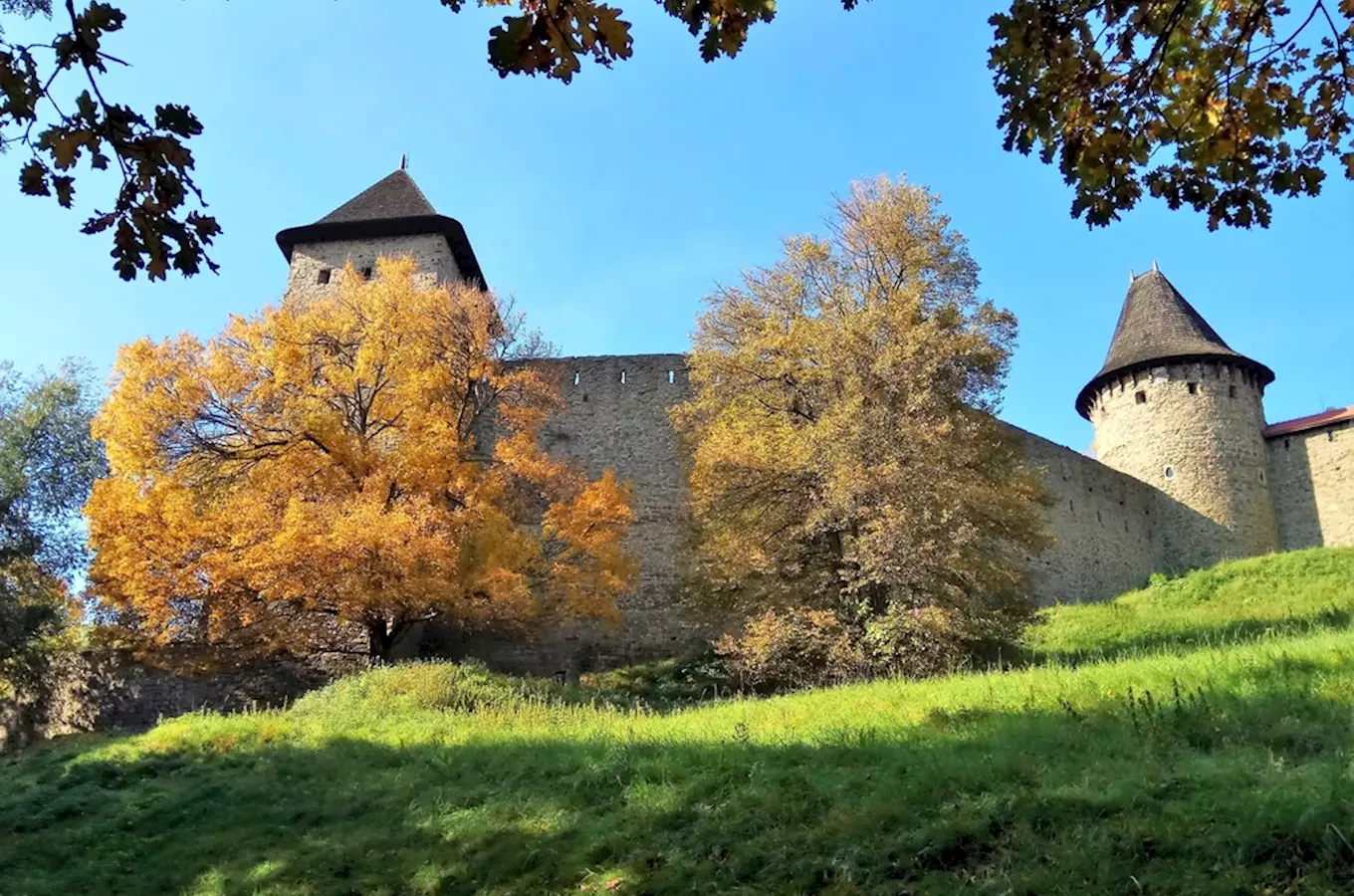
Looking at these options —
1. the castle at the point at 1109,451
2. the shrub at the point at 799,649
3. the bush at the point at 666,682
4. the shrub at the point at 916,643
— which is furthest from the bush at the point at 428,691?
the castle at the point at 1109,451

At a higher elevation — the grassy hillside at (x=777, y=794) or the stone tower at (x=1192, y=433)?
the stone tower at (x=1192, y=433)

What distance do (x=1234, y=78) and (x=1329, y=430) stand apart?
27.2 metres

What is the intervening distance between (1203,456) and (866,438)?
17823 millimetres

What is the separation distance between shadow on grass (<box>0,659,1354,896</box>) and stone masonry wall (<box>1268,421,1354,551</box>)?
22.8m

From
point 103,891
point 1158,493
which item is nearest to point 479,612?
point 103,891

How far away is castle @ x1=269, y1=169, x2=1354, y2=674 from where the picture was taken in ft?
67.6

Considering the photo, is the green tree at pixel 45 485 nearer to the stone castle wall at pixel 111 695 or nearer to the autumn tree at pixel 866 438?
the stone castle wall at pixel 111 695

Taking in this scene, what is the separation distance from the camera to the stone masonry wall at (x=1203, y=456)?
86.7ft

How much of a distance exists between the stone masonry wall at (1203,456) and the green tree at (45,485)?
24162mm

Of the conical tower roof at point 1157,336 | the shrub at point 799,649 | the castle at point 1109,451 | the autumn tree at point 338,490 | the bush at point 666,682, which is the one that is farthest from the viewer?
the conical tower roof at point 1157,336

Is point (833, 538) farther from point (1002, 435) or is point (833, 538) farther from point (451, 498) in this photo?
point (451, 498)

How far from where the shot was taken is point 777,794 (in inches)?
222

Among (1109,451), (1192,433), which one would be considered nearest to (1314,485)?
(1192,433)

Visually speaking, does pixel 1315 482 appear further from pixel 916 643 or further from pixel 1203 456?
pixel 916 643
